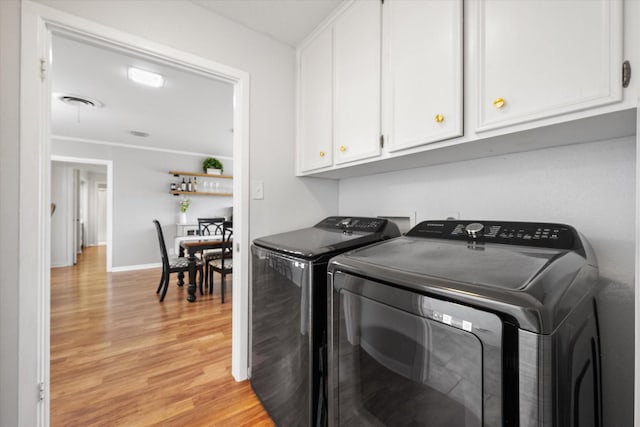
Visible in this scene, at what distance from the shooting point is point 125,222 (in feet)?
16.1

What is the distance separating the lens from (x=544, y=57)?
80 centimetres

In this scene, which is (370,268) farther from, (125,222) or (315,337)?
(125,222)

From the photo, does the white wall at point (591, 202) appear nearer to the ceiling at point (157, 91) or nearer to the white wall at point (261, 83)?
the white wall at point (261, 83)

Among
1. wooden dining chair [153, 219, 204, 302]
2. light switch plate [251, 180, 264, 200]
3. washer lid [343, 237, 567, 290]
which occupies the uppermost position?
light switch plate [251, 180, 264, 200]

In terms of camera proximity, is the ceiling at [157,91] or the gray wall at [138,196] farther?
the gray wall at [138,196]

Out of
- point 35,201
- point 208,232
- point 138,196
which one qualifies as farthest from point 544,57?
point 138,196

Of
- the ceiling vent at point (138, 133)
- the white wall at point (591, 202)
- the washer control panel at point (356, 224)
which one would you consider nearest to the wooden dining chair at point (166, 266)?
the ceiling vent at point (138, 133)

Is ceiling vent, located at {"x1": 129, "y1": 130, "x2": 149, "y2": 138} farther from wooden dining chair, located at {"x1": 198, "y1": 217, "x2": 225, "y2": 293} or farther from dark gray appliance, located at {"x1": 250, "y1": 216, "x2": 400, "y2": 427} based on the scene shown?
dark gray appliance, located at {"x1": 250, "y1": 216, "x2": 400, "y2": 427}

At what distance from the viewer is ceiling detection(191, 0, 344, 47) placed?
4.95 ft

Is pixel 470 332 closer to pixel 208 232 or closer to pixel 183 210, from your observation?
pixel 208 232

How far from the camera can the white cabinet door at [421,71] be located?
1.00 m

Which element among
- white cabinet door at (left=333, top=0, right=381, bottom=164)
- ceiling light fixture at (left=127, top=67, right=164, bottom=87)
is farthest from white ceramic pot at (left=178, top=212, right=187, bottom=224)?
white cabinet door at (left=333, top=0, right=381, bottom=164)

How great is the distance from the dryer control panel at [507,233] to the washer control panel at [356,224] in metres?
0.24

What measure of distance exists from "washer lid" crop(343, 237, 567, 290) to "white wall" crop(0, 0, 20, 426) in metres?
1.41
